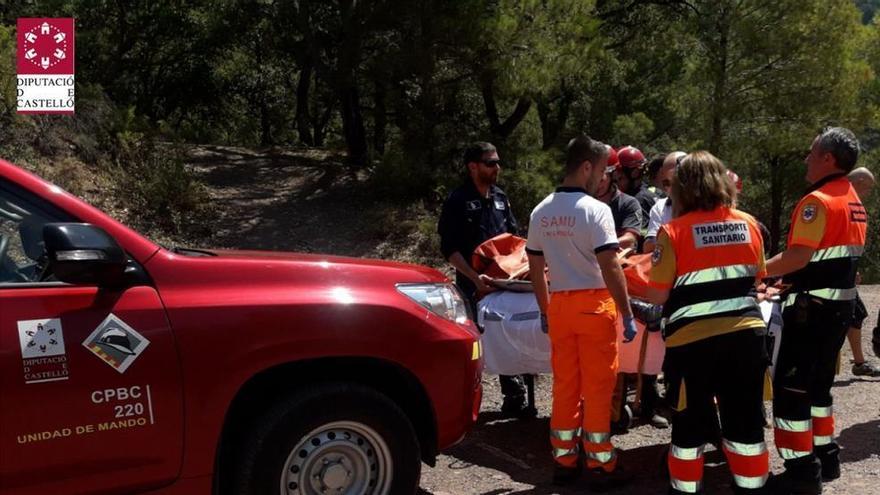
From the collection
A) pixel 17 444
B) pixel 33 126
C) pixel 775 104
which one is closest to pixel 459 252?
pixel 17 444

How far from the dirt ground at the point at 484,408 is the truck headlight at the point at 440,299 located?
47.9 inches

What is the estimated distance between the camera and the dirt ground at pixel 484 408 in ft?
15.4

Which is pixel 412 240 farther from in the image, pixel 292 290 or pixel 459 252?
pixel 292 290

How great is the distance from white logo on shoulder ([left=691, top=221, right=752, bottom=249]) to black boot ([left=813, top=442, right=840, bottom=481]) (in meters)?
1.68

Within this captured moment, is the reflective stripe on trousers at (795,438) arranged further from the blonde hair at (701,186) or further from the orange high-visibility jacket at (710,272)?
the blonde hair at (701,186)

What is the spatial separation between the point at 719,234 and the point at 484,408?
295cm

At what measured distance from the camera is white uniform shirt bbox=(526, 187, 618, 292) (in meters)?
4.16

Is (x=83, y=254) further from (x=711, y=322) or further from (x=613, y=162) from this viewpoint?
(x=613, y=162)

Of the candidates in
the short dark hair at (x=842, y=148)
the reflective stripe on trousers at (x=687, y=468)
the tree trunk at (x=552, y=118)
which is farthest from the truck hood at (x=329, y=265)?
the tree trunk at (x=552, y=118)

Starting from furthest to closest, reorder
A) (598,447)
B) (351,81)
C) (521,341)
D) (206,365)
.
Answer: (351,81) < (521,341) < (598,447) < (206,365)

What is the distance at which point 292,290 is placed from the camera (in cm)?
338

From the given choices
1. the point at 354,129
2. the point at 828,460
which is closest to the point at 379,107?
the point at 354,129

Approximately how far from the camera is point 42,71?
36.4 feet

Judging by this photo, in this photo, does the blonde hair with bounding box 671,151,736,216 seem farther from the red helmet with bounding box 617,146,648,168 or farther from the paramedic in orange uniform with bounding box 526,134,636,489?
the red helmet with bounding box 617,146,648,168
